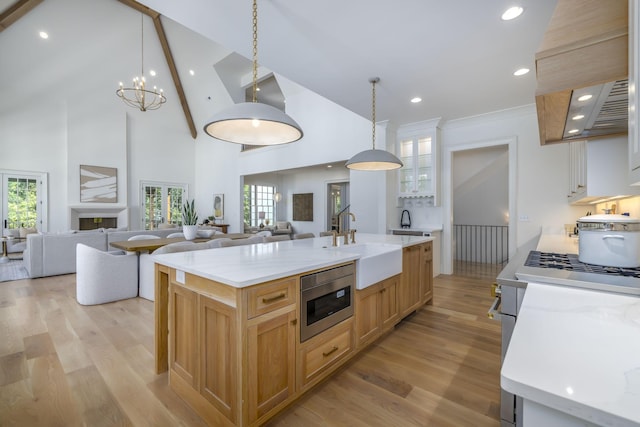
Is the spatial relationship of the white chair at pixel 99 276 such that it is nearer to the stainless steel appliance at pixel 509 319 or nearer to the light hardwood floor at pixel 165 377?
the light hardwood floor at pixel 165 377

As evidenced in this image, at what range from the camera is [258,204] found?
10.1m

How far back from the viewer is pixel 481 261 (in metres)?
6.74

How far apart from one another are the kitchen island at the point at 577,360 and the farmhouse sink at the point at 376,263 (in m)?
1.20

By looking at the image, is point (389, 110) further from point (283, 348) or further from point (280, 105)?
point (280, 105)

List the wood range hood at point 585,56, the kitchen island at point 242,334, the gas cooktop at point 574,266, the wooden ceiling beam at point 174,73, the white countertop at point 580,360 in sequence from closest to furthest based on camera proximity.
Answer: the white countertop at point 580,360 → the wood range hood at point 585,56 → the gas cooktop at point 574,266 → the kitchen island at point 242,334 → the wooden ceiling beam at point 174,73

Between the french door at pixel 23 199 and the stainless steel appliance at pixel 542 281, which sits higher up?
the french door at pixel 23 199

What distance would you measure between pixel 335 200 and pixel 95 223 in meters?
7.08

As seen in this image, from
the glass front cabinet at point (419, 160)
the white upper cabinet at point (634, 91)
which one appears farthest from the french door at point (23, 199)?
the white upper cabinet at point (634, 91)

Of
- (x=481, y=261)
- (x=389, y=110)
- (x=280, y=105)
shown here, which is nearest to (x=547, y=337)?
(x=389, y=110)

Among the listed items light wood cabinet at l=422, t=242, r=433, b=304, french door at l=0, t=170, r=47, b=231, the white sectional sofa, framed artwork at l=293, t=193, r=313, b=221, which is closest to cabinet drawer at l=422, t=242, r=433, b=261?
light wood cabinet at l=422, t=242, r=433, b=304

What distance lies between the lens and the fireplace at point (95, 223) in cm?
788

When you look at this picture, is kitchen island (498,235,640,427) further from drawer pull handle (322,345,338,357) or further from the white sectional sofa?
the white sectional sofa

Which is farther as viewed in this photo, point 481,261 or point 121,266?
point 481,261

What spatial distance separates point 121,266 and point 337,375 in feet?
10.9
